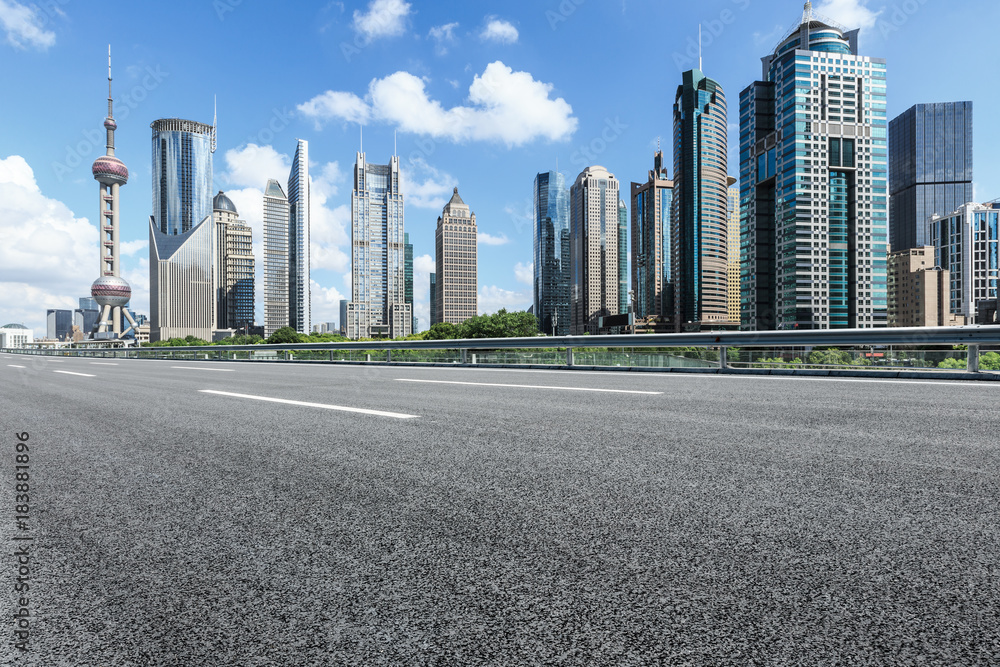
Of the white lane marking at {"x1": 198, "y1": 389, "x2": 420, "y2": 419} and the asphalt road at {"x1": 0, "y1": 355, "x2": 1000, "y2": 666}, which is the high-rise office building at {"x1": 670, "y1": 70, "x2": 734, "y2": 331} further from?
the asphalt road at {"x1": 0, "y1": 355, "x2": 1000, "y2": 666}

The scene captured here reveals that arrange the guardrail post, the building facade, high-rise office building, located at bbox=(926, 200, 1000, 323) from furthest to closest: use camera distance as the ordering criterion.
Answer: high-rise office building, located at bbox=(926, 200, 1000, 323), the building facade, the guardrail post

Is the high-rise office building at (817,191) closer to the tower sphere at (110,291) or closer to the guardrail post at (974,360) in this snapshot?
the guardrail post at (974,360)

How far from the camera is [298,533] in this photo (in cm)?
224

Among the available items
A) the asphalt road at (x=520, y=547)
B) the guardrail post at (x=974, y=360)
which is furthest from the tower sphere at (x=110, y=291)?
the guardrail post at (x=974, y=360)

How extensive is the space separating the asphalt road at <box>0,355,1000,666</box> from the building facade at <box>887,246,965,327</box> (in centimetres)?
19452

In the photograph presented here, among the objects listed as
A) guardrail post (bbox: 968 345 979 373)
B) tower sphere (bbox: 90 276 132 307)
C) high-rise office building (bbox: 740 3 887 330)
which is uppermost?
high-rise office building (bbox: 740 3 887 330)

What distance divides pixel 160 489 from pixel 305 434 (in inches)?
60.8

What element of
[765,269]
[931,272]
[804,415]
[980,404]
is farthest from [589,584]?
[931,272]

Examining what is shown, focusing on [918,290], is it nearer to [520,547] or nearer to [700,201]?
[700,201]

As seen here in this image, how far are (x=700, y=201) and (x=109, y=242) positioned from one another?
189070 millimetres

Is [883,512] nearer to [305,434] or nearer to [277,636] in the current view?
[277,636]

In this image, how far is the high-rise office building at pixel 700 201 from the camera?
627 feet

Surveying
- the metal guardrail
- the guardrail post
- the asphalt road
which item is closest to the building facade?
the metal guardrail

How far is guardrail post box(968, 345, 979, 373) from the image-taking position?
29.0 feet
